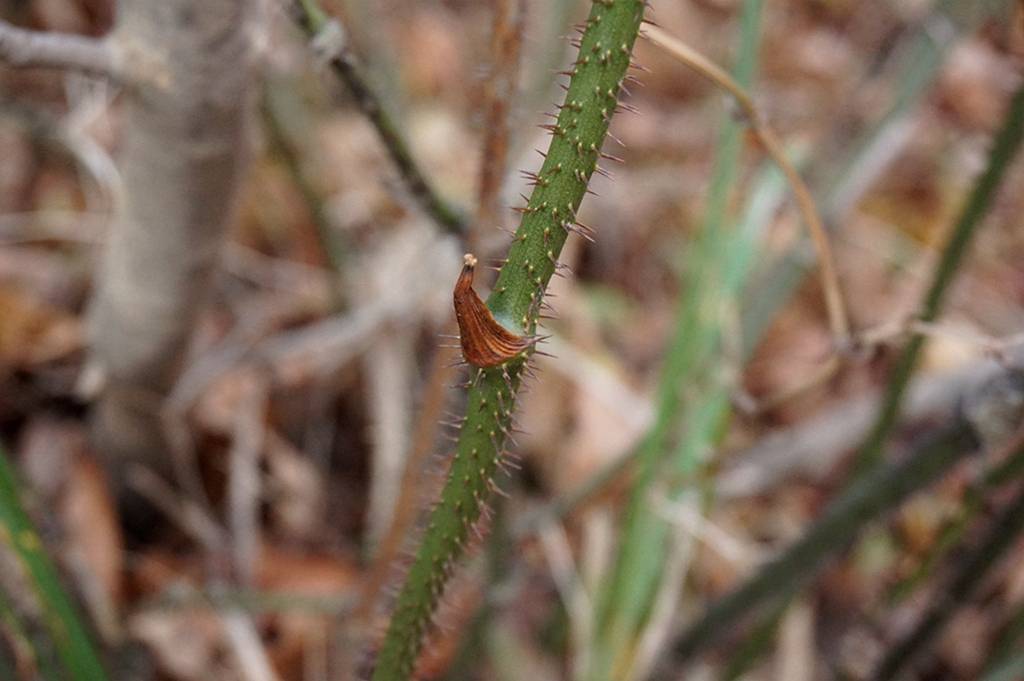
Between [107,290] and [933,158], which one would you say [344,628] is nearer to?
[107,290]

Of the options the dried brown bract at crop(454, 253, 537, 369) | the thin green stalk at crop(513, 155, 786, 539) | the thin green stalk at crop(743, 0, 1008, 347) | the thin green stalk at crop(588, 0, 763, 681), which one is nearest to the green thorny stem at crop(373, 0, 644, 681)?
the dried brown bract at crop(454, 253, 537, 369)

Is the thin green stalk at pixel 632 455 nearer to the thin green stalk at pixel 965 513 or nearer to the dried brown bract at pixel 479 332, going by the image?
the thin green stalk at pixel 965 513

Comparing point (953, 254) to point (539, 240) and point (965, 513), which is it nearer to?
point (965, 513)

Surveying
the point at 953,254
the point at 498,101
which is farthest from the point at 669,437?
the point at 498,101

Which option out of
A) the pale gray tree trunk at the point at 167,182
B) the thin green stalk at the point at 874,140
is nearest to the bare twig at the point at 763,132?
the pale gray tree trunk at the point at 167,182

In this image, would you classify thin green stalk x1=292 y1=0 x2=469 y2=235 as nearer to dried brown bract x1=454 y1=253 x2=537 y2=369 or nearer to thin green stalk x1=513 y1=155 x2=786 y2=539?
dried brown bract x1=454 y1=253 x2=537 y2=369

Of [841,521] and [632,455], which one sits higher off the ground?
[632,455]
